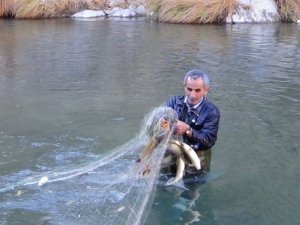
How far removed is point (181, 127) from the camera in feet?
17.6

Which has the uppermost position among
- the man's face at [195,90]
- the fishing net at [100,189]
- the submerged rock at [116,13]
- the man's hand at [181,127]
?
the submerged rock at [116,13]

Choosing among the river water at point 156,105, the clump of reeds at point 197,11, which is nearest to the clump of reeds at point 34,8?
the clump of reeds at point 197,11

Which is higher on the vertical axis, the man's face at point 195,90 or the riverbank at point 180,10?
the riverbank at point 180,10

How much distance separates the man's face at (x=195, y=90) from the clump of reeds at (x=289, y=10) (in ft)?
63.8

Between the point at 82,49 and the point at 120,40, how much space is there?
6.88 ft

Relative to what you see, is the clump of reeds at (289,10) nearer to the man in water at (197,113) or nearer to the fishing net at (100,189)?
the fishing net at (100,189)

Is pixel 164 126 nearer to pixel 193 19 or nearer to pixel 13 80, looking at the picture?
pixel 13 80

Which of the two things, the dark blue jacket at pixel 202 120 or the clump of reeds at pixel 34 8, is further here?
the clump of reeds at pixel 34 8

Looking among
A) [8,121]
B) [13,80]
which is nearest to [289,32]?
[13,80]

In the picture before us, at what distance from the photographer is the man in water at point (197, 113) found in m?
5.52

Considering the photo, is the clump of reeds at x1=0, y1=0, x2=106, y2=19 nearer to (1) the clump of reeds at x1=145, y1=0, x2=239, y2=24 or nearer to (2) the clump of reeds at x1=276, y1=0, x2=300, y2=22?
(1) the clump of reeds at x1=145, y1=0, x2=239, y2=24

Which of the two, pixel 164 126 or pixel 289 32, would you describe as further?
pixel 289 32

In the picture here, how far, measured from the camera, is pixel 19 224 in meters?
5.33

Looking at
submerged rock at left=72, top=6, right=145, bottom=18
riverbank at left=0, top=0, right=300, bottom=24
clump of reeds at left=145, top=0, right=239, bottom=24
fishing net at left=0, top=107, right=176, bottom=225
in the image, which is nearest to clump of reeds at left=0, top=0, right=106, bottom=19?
riverbank at left=0, top=0, right=300, bottom=24
